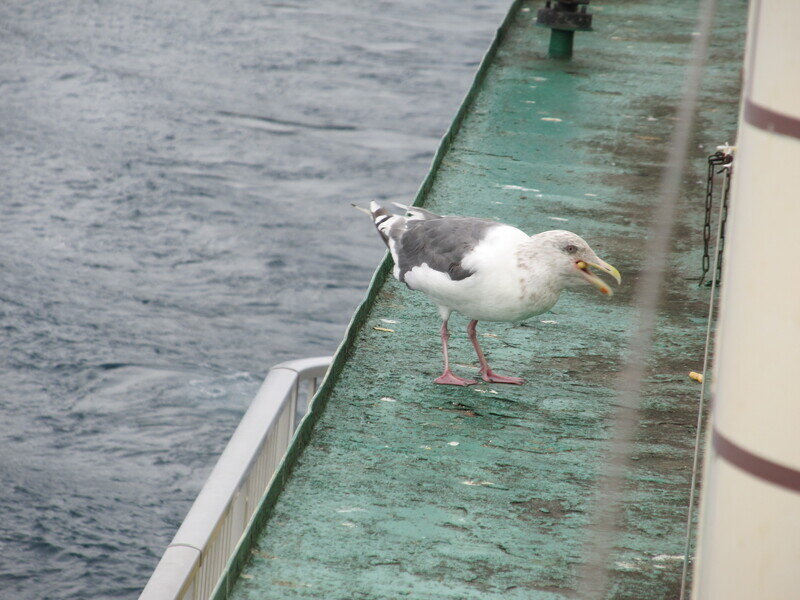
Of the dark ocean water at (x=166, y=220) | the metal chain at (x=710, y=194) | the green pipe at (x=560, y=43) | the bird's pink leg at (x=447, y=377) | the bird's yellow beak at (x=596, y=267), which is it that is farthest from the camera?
the green pipe at (x=560, y=43)

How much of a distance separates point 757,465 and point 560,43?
10.5m

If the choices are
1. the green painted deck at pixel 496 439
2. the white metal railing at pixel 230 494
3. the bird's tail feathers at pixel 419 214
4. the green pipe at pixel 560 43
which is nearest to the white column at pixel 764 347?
the green painted deck at pixel 496 439

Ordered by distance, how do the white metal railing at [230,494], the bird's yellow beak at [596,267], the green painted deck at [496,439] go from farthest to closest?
the bird's yellow beak at [596,267]
the white metal railing at [230,494]
the green painted deck at [496,439]

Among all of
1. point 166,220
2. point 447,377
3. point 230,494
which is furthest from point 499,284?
point 166,220

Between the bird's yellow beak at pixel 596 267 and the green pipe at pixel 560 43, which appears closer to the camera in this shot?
the bird's yellow beak at pixel 596 267

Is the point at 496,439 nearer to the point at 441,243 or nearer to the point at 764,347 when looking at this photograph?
the point at 441,243

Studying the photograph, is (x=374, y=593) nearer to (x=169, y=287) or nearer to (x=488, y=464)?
(x=488, y=464)

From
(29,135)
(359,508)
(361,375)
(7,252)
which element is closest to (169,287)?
(7,252)

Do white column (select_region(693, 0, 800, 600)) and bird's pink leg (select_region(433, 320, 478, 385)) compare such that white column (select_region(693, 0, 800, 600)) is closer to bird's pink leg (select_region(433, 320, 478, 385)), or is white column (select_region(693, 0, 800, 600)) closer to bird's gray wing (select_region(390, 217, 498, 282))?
bird's gray wing (select_region(390, 217, 498, 282))

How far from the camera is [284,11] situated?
26.4 metres

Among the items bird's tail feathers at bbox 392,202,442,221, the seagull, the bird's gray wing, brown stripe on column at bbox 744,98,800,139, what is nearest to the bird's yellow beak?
the seagull

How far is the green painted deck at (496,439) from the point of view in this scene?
4328 millimetres

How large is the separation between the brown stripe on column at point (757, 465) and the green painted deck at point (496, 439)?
2002 mm

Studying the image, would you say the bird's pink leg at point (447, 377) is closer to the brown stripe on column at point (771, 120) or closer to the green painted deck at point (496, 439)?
the green painted deck at point (496, 439)
